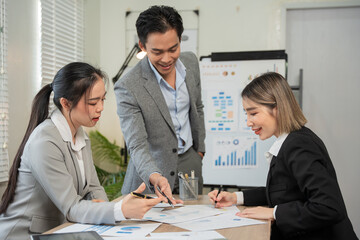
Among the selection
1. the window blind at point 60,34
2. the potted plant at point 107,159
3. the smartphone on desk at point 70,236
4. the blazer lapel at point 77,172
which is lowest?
the potted plant at point 107,159

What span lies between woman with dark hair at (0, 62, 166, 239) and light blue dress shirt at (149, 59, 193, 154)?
33cm

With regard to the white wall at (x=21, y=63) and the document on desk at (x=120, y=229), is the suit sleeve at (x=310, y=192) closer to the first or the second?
the document on desk at (x=120, y=229)

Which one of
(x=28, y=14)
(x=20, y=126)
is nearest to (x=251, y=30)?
(x=28, y=14)

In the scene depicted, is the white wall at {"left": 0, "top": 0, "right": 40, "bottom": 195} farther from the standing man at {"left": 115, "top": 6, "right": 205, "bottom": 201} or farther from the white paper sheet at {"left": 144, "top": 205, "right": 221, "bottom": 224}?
the white paper sheet at {"left": 144, "top": 205, "right": 221, "bottom": 224}

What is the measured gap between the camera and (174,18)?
68.7 inches

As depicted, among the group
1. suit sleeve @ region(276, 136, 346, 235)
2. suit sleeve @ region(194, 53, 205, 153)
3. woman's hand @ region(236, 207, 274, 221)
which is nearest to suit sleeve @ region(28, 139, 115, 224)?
woman's hand @ region(236, 207, 274, 221)

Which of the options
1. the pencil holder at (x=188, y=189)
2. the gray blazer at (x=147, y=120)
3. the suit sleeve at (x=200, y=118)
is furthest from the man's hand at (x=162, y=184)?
the suit sleeve at (x=200, y=118)

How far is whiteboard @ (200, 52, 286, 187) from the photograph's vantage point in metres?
3.57

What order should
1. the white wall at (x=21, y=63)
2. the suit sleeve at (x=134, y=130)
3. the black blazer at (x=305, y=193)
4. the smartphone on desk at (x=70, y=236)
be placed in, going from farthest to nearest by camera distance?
the white wall at (x=21, y=63) < the suit sleeve at (x=134, y=130) < the black blazer at (x=305, y=193) < the smartphone on desk at (x=70, y=236)

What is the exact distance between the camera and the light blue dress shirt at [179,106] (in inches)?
76.6

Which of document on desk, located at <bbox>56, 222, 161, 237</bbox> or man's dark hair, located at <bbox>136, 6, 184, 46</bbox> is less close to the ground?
man's dark hair, located at <bbox>136, 6, 184, 46</bbox>

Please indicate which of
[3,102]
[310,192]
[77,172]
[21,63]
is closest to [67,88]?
[77,172]

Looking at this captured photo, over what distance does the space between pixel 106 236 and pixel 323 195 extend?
665 millimetres

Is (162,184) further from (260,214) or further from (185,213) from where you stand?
(260,214)
